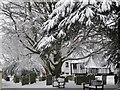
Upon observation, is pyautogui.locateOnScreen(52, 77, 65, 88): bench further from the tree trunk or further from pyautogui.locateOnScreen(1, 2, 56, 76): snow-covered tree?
pyautogui.locateOnScreen(1, 2, 56, 76): snow-covered tree

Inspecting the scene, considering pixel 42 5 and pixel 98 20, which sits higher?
pixel 42 5

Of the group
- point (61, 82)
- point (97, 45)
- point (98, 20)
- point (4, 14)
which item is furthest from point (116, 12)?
point (4, 14)

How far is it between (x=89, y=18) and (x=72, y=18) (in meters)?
0.30

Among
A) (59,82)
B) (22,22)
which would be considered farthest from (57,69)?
(22,22)

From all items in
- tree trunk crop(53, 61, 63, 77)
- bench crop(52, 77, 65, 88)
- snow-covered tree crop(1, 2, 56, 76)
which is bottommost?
bench crop(52, 77, 65, 88)

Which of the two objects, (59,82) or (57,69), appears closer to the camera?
(59,82)

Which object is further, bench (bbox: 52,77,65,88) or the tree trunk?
the tree trunk

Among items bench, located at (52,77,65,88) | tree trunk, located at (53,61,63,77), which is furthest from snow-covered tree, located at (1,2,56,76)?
bench, located at (52,77,65,88)

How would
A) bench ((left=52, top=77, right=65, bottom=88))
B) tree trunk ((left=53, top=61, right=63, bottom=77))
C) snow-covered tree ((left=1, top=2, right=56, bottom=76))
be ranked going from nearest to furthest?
bench ((left=52, top=77, right=65, bottom=88)) → snow-covered tree ((left=1, top=2, right=56, bottom=76)) → tree trunk ((left=53, top=61, right=63, bottom=77))

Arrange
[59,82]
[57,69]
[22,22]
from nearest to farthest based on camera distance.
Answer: [59,82]
[22,22]
[57,69]

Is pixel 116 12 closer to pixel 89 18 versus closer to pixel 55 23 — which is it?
pixel 89 18

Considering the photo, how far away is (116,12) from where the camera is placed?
4.82 meters

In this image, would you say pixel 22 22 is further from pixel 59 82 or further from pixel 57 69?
pixel 59 82

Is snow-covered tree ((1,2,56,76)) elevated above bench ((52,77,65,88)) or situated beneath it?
elevated above
